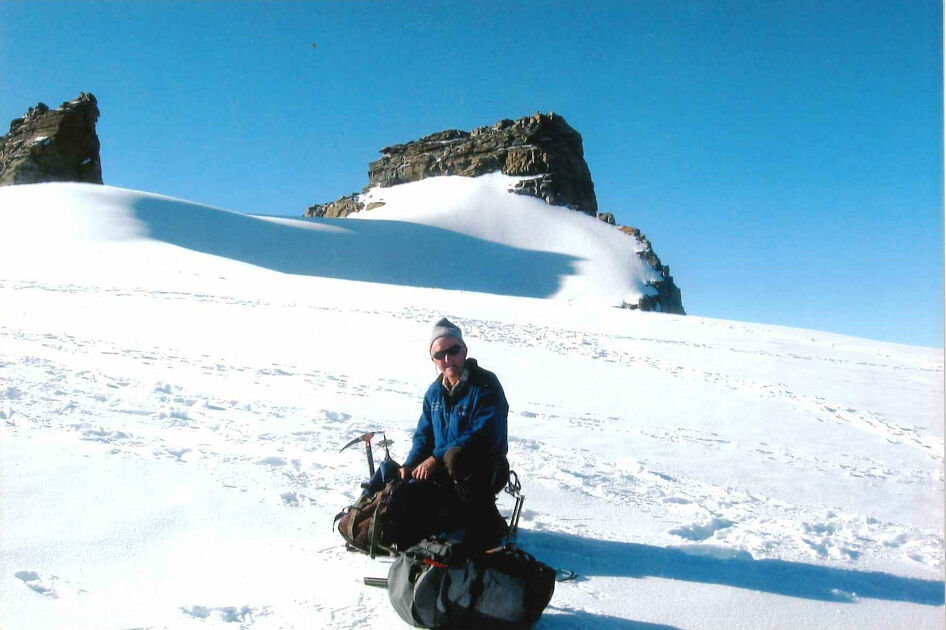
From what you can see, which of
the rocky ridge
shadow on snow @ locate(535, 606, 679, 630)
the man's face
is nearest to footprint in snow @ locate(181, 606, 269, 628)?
shadow on snow @ locate(535, 606, 679, 630)

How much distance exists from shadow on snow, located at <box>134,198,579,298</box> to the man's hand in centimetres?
3642

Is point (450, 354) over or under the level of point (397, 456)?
over

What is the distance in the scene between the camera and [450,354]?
11.3 feet

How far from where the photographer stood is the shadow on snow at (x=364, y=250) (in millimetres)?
41188

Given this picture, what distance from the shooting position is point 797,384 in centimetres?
1138

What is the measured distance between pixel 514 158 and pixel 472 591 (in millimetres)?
89023

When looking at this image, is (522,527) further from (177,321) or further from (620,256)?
(620,256)

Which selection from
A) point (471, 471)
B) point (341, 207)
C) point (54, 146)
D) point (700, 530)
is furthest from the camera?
point (341, 207)

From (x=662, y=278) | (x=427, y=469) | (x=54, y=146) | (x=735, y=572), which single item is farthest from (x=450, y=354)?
(x=54, y=146)

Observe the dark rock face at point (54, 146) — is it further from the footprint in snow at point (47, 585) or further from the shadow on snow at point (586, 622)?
the shadow on snow at point (586, 622)

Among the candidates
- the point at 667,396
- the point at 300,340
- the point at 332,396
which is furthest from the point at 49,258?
the point at 667,396

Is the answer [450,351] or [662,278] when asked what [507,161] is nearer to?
[662,278]

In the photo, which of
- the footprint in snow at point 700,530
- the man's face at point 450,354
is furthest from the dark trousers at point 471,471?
the footprint in snow at point 700,530

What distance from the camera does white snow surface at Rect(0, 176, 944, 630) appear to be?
3090 millimetres
